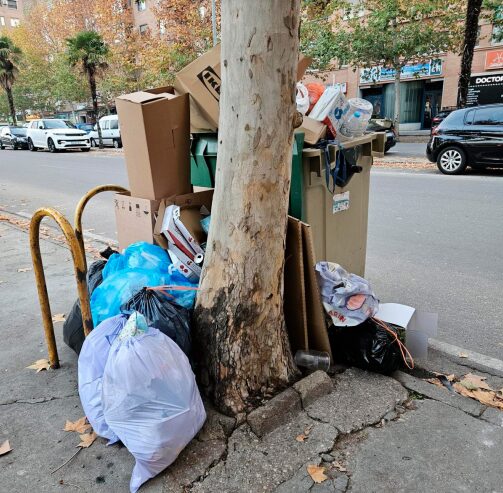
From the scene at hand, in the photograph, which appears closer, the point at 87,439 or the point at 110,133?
the point at 87,439

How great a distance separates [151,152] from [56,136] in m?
23.4

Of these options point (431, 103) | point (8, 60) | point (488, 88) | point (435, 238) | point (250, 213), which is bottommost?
point (435, 238)

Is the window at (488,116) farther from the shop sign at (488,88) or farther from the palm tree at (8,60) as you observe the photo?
the palm tree at (8,60)

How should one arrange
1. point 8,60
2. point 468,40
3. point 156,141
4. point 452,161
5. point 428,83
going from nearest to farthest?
point 156,141 < point 452,161 < point 468,40 < point 428,83 < point 8,60

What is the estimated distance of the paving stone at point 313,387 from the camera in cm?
259

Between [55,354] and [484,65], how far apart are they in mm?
28318

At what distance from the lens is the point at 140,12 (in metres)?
40.4

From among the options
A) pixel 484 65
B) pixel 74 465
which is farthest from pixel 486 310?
pixel 484 65

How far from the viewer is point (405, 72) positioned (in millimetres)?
27719

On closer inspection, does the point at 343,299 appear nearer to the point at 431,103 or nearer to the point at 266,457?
the point at 266,457

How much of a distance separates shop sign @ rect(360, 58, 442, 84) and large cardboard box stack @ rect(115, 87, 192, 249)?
2530 centimetres

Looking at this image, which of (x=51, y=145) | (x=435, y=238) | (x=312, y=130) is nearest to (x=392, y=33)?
(x=435, y=238)

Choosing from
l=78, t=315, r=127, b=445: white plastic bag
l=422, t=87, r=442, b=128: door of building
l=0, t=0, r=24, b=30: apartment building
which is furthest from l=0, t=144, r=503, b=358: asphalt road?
l=0, t=0, r=24, b=30: apartment building

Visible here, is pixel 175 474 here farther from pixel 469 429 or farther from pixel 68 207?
pixel 68 207
